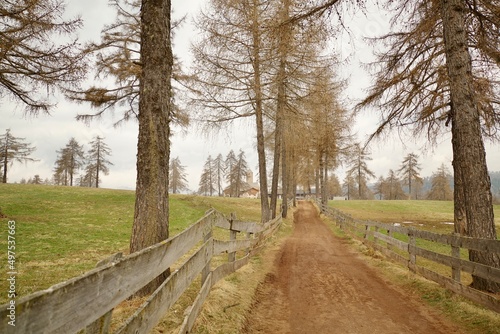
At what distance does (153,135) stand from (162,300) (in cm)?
256

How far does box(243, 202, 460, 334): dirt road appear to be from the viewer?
4.64m

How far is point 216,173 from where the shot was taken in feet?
237

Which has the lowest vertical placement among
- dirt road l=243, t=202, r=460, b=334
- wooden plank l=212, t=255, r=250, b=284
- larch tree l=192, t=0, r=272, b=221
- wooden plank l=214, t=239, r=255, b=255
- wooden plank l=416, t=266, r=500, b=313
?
dirt road l=243, t=202, r=460, b=334

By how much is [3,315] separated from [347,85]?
652 inches

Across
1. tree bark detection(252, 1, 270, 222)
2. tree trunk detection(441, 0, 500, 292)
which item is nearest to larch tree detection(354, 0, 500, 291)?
tree trunk detection(441, 0, 500, 292)

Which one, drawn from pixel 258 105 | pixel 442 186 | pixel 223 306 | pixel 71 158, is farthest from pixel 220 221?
pixel 442 186

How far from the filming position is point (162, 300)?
276 centimetres

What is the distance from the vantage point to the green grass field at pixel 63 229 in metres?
7.58

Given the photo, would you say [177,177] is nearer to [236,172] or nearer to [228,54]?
[236,172]

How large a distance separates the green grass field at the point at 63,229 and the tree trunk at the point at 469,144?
8.95 m

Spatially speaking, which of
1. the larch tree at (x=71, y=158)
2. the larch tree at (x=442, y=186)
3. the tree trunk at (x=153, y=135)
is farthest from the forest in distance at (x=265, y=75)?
the larch tree at (x=442, y=186)

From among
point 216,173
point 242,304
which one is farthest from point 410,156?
point 242,304

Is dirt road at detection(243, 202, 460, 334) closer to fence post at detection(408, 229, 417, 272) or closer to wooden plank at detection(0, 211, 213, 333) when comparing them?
fence post at detection(408, 229, 417, 272)

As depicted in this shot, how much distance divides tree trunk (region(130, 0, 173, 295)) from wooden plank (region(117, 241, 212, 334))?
2.84ft
